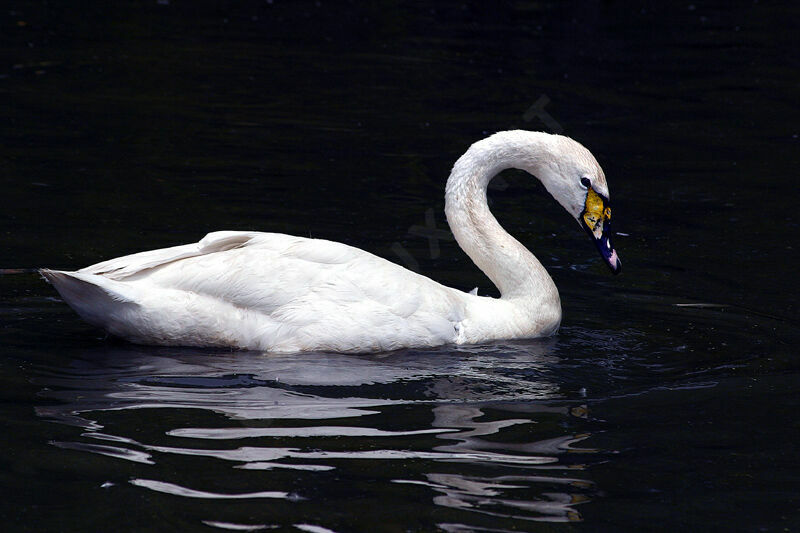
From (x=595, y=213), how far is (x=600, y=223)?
0.24 ft

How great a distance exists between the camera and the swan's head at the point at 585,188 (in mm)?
8086

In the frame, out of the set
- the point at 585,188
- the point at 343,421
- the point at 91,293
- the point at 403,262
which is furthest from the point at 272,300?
the point at 403,262

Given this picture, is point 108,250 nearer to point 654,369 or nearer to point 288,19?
point 654,369

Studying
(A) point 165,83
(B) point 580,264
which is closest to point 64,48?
(A) point 165,83

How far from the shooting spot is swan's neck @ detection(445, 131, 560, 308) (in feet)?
27.0

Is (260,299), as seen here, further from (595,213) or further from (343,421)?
(595,213)

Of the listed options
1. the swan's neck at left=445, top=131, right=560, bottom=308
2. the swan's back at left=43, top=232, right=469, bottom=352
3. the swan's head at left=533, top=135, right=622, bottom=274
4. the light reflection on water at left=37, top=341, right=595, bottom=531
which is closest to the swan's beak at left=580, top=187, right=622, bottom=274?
the swan's head at left=533, top=135, right=622, bottom=274

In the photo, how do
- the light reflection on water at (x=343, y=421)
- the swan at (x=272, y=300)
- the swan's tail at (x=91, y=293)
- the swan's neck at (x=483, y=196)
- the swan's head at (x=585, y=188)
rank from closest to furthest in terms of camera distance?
the light reflection on water at (x=343, y=421) < the swan's tail at (x=91, y=293) < the swan at (x=272, y=300) < the swan's head at (x=585, y=188) < the swan's neck at (x=483, y=196)

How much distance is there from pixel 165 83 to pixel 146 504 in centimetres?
1123

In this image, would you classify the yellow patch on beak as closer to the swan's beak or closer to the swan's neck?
the swan's beak

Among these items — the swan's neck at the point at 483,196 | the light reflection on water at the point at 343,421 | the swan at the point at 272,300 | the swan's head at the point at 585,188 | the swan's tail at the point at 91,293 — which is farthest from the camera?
the swan's neck at the point at 483,196

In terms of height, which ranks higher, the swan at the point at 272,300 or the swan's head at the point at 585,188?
the swan's head at the point at 585,188

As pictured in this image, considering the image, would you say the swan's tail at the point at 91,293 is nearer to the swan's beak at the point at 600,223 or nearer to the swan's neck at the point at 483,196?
the swan's neck at the point at 483,196

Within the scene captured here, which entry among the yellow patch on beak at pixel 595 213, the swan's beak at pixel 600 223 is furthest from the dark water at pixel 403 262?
the yellow patch on beak at pixel 595 213
